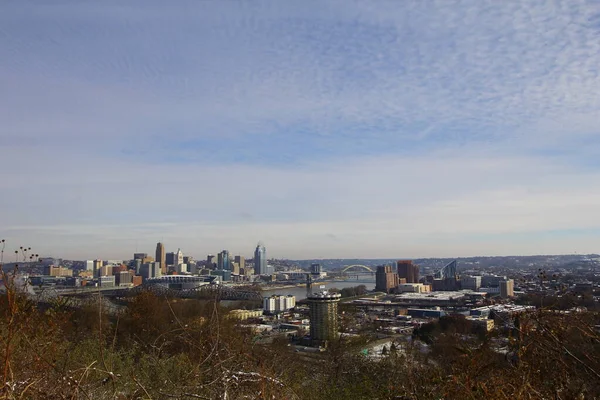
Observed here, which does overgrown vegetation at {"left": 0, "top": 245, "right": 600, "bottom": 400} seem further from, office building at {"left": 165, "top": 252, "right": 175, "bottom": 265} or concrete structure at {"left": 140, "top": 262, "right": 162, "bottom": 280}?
office building at {"left": 165, "top": 252, "right": 175, "bottom": 265}

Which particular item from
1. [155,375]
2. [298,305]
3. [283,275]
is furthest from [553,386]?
[283,275]

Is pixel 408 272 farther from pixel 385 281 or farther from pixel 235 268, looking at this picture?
pixel 235 268

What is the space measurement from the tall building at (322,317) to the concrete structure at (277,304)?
1763 centimetres

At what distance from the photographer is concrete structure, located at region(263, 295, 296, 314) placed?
1397 inches

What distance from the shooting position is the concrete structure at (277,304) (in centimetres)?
3547

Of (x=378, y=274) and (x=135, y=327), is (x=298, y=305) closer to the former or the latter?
(x=378, y=274)

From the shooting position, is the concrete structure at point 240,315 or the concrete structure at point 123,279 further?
the concrete structure at point 123,279

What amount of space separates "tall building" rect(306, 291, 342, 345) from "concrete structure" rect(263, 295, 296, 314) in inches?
694

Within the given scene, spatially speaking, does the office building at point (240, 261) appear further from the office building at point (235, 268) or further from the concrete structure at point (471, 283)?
the concrete structure at point (471, 283)

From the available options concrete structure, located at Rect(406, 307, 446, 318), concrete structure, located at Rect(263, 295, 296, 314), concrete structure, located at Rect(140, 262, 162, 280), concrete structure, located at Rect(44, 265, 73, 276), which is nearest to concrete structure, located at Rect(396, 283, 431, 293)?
concrete structure, located at Rect(263, 295, 296, 314)

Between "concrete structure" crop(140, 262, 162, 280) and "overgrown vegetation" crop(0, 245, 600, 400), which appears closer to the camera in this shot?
"overgrown vegetation" crop(0, 245, 600, 400)

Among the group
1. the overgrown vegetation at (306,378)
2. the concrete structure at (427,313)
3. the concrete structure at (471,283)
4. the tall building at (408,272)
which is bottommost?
the concrete structure at (427,313)

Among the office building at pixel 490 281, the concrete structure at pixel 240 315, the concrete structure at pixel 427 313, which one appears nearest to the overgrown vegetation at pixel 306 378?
the concrete structure at pixel 240 315

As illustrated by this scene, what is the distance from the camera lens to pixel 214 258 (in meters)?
117
